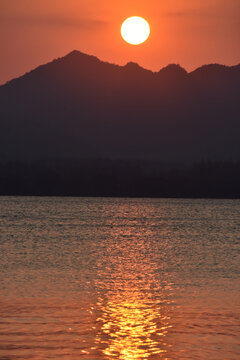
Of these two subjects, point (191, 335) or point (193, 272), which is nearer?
point (191, 335)

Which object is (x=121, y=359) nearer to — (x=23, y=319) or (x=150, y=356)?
(x=150, y=356)

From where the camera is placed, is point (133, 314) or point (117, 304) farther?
point (117, 304)

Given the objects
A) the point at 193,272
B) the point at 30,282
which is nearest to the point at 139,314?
the point at 30,282

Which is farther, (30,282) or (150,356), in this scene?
(30,282)

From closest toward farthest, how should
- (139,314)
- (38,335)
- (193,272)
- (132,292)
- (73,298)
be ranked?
(38,335) → (139,314) → (73,298) → (132,292) → (193,272)

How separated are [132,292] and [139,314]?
7.62 m

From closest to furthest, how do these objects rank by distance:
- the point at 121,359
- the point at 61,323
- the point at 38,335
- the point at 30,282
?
1. the point at 121,359
2. the point at 38,335
3. the point at 61,323
4. the point at 30,282

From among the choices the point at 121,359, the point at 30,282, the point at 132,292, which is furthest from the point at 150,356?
the point at 30,282

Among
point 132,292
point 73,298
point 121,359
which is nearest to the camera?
point 121,359

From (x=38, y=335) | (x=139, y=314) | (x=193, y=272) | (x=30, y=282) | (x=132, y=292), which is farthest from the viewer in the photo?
(x=193, y=272)

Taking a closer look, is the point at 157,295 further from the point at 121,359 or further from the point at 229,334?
the point at 121,359

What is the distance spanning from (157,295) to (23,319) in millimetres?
11174

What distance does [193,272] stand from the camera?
49812 millimetres

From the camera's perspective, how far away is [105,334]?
1014 inches
